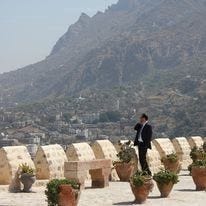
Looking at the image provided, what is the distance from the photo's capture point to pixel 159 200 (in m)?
13.6

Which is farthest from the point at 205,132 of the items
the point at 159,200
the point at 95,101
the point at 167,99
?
the point at 95,101

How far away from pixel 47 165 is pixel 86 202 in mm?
3686

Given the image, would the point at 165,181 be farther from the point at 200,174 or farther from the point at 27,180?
the point at 27,180

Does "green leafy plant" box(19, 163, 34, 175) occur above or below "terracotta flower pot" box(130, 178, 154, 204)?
above

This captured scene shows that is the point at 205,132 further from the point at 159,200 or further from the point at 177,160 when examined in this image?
the point at 159,200

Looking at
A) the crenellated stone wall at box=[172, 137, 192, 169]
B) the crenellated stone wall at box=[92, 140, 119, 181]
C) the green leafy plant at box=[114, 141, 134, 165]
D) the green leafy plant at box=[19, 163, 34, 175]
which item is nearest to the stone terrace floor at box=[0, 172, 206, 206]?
the green leafy plant at box=[19, 163, 34, 175]

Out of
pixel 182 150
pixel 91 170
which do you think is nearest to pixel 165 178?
pixel 91 170

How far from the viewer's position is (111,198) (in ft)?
45.3

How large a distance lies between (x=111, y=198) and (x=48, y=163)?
122 inches

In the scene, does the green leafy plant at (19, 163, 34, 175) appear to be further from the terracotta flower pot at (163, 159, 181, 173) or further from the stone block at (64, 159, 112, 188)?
the terracotta flower pot at (163, 159, 181, 173)

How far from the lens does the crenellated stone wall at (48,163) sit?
16.4m

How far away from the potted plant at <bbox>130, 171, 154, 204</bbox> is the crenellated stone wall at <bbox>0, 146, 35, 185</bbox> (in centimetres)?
326

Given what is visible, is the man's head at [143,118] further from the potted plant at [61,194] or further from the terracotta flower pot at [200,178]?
the potted plant at [61,194]

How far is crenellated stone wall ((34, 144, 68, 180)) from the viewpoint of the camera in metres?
16.4
